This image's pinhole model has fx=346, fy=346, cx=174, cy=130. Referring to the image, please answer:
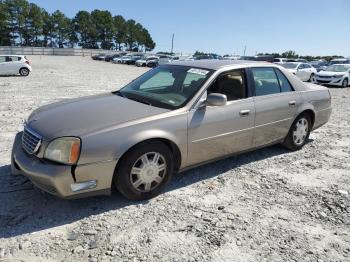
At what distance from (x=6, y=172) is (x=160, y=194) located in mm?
2155

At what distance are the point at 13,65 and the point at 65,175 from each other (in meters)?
19.1

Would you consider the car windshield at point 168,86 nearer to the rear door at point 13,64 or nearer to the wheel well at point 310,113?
the wheel well at point 310,113

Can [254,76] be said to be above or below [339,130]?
above

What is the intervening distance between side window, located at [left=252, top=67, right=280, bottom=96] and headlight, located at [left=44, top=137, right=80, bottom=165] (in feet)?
9.13

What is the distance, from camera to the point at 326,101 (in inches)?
251

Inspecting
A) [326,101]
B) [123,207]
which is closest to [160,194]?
[123,207]

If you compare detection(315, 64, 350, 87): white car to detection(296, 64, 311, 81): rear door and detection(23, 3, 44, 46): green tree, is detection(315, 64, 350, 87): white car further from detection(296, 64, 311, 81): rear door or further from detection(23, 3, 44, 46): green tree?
detection(23, 3, 44, 46): green tree

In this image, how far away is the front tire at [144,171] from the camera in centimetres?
371

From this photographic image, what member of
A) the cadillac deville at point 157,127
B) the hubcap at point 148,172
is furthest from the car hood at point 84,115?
the hubcap at point 148,172

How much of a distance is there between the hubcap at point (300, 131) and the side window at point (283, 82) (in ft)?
2.06

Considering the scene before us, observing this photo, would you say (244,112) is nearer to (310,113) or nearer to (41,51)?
(310,113)

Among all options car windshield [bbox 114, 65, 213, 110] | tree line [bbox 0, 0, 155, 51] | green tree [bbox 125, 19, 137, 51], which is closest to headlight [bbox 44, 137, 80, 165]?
car windshield [bbox 114, 65, 213, 110]

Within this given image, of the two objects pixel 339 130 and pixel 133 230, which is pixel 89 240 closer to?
pixel 133 230

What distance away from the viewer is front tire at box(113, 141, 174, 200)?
12.2 feet
